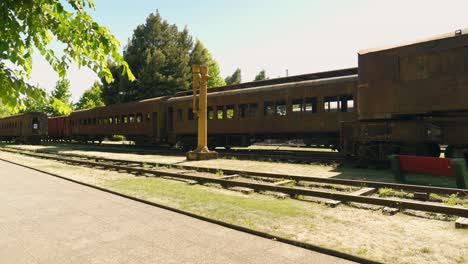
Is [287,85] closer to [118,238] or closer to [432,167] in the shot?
[432,167]

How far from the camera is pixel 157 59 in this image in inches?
1687

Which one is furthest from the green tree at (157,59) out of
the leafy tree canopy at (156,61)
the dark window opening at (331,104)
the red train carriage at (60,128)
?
the dark window opening at (331,104)

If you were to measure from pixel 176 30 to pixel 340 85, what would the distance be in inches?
1502

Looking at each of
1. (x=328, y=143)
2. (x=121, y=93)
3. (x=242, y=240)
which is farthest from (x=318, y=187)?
(x=121, y=93)

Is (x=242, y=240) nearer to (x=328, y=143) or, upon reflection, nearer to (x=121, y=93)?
(x=328, y=143)

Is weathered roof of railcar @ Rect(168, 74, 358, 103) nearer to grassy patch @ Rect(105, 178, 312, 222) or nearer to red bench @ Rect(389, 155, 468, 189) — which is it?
red bench @ Rect(389, 155, 468, 189)

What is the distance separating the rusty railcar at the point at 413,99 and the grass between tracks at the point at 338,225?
6093 mm

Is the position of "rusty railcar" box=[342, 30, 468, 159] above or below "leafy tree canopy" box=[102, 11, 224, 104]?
below

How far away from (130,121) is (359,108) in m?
18.1

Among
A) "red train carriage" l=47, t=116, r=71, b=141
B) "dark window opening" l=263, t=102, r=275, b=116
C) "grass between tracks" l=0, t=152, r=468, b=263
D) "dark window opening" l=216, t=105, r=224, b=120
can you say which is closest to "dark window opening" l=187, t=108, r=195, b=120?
"dark window opening" l=216, t=105, r=224, b=120

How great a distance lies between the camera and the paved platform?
3693mm

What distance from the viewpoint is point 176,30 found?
1874 inches

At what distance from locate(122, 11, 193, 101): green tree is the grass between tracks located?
1445 inches

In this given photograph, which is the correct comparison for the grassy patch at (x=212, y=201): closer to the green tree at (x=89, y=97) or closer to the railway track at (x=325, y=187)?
the railway track at (x=325, y=187)
